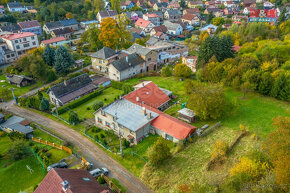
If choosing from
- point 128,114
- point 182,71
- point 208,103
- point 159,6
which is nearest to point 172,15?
point 159,6

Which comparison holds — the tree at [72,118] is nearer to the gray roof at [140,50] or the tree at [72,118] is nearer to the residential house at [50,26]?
the gray roof at [140,50]

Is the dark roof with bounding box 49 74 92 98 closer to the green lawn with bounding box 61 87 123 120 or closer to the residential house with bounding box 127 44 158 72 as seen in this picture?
the green lawn with bounding box 61 87 123 120

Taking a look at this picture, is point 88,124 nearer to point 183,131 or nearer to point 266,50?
point 183,131

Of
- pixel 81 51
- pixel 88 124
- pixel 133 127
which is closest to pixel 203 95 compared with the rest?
pixel 133 127

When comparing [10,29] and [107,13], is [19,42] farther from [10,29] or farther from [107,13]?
[107,13]

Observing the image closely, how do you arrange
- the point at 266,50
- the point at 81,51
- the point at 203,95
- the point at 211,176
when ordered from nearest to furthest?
1. the point at 211,176
2. the point at 203,95
3. the point at 266,50
4. the point at 81,51

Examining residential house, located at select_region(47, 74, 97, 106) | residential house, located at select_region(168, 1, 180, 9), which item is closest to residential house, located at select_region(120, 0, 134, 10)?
residential house, located at select_region(168, 1, 180, 9)
